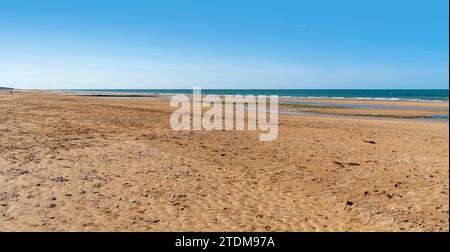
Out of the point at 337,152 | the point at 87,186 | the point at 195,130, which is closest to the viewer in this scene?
the point at 87,186

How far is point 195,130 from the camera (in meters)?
18.5

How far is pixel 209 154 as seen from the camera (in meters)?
13.0

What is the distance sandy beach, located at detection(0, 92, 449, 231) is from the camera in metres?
7.02

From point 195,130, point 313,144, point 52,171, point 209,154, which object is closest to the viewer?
point 52,171

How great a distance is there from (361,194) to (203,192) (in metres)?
3.71

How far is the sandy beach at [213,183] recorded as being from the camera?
7016 millimetres

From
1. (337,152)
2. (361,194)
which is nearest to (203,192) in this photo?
(361,194)

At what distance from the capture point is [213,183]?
960 cm
